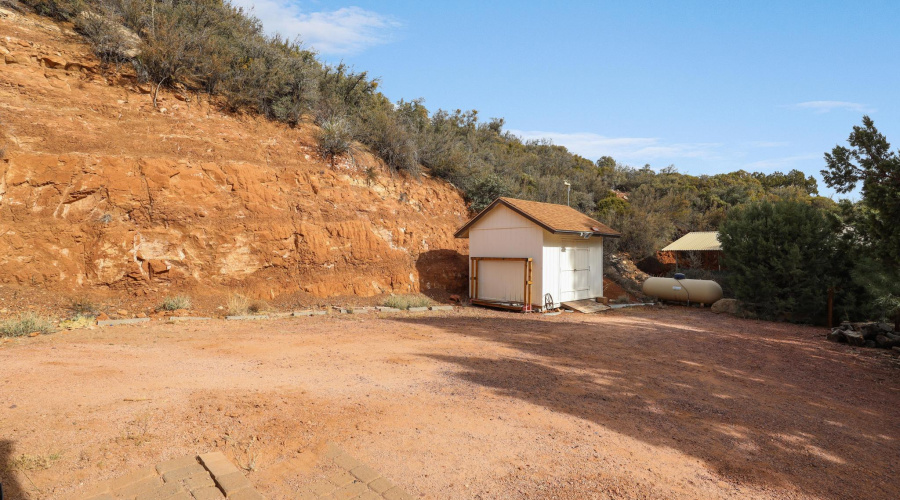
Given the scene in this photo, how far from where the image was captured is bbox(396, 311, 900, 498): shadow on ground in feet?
15.8

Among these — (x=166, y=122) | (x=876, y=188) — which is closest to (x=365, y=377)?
(x=876, y=188)

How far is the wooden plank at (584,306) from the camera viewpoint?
56.7 feet

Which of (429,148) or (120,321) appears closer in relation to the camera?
(120,321)

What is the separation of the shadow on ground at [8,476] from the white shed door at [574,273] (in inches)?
627

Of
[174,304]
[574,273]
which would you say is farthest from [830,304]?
[174,304]

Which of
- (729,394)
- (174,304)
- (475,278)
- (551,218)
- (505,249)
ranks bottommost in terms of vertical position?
(729,394)

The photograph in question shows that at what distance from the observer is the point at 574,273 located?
1839cm

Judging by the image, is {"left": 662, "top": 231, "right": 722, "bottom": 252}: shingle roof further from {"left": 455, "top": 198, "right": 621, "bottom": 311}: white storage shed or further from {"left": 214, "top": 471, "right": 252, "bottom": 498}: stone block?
{"left": 214, "top": 471, "right": 252, "bottom": 498}: stone block

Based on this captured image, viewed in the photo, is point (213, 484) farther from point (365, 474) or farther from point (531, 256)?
point (531, 256)

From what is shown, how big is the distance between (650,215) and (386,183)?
18.0 m

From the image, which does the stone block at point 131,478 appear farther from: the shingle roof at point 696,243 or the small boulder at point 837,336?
the shingle roof at point 696,243

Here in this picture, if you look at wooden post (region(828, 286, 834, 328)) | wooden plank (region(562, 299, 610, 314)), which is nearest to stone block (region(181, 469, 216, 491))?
wooden plank (region(562, 299, 610, 314))

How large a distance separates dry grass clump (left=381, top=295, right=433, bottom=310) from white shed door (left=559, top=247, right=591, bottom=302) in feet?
17.3

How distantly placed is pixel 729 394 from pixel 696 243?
2338 cm
